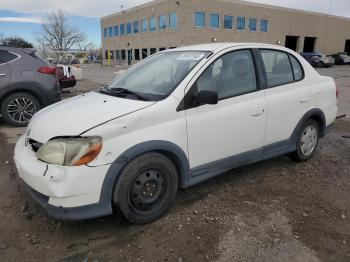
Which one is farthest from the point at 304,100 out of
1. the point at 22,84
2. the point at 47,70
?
the point at 22,84

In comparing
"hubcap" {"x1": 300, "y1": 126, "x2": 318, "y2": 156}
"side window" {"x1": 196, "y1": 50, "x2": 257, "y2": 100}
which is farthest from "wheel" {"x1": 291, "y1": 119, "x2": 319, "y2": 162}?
"side window" {"x1": 196, "y1": 50, "x2": 257, "y2": 100}

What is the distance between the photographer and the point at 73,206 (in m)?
2.73

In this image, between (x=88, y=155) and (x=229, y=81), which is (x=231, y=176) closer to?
(x=229, y=81)

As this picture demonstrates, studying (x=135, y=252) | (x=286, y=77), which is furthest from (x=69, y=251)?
(x=286, y=77)

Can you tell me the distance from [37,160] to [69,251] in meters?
0.85

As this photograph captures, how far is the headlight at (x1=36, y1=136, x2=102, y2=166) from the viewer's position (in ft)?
8.86

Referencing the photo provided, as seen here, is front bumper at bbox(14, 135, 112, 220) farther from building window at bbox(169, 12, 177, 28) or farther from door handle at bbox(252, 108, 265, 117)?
building window at bbox(169, 12, 177, 28)

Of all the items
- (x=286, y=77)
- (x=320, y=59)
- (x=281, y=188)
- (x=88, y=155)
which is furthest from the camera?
(x=320, y=59)

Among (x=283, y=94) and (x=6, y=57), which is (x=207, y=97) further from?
(x=6, y=57)

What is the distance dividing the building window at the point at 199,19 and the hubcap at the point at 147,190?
37400mm

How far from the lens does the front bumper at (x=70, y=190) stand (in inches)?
105

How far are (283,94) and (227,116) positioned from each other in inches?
41.0

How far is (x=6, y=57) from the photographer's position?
22.5ft

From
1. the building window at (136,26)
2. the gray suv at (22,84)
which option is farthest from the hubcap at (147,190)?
the building window at (136,26)
